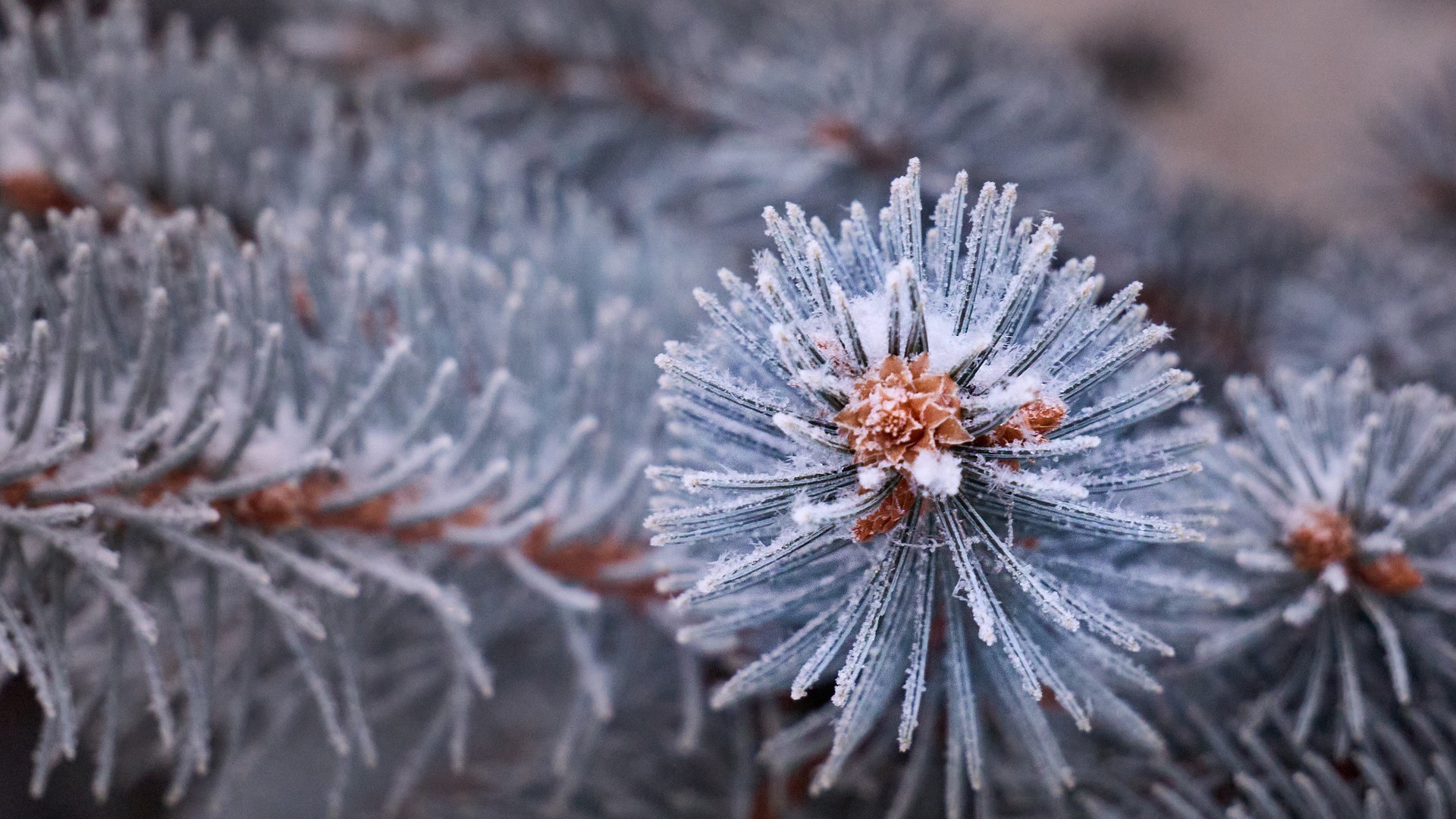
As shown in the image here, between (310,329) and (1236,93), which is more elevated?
(1236,93)

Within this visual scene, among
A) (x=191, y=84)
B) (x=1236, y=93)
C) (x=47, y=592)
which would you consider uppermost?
(x=1236, y=93)

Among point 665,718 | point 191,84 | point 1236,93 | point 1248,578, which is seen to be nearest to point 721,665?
point 665,718

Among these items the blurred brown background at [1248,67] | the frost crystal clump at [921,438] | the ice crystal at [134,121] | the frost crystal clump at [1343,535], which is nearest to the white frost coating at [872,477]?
the frost crystal clump at [921,438]

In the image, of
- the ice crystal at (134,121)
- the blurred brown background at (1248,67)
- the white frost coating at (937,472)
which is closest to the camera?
the white frost coating at (937,472)

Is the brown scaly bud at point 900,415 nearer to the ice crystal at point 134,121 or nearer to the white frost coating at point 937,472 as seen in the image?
the white frost coating at point 937,472

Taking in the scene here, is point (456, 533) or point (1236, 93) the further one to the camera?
point (1236, 93)

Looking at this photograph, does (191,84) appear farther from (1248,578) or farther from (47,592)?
(1248,578)
